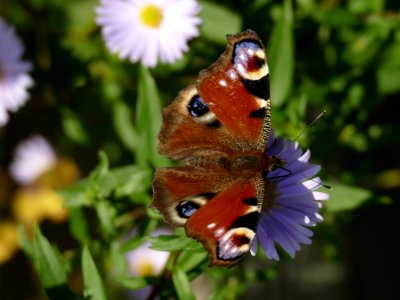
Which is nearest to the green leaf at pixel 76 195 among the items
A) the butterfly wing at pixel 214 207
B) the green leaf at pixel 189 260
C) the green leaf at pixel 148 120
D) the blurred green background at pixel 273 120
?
the blurred green background at pixel 273 120

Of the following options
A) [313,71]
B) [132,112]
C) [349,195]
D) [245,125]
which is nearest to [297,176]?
[245,125]

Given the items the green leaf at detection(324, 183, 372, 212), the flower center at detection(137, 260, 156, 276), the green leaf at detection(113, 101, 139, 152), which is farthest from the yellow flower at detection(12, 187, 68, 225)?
the green leaf at detection(324, 183, 372, 212)

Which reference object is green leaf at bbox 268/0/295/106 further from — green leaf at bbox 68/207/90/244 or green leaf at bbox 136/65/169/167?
green leaf at bbox 68/207/90/244

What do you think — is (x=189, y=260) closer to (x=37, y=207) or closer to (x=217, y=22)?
(x=217, y=22)

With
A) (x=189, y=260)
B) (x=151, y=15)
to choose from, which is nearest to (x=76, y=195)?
(x=189, y=260)

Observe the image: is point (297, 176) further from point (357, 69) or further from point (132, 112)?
point (132, 112)
